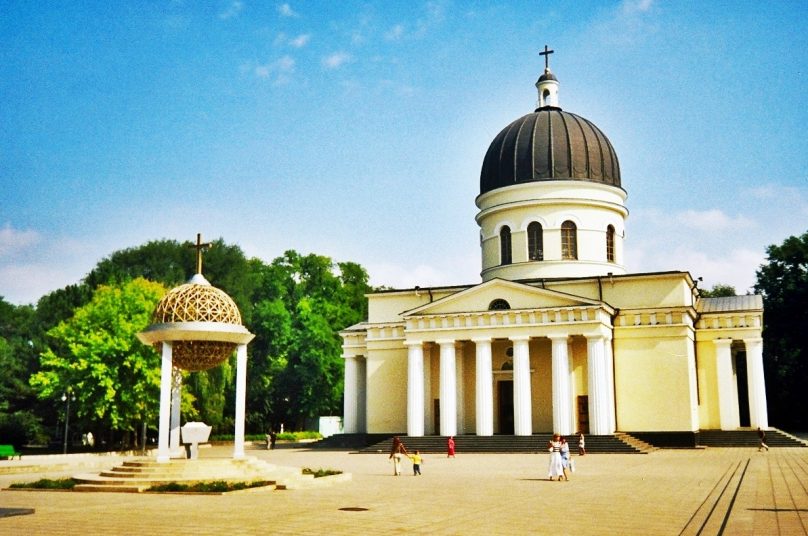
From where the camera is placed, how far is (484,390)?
41938 millimetres

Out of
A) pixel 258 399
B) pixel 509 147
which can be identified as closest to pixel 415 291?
pixel 509 147

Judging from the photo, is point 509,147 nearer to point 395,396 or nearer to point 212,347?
point 395,396

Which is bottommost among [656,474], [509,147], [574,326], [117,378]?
[656,474]

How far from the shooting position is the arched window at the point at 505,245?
4909 centimetres

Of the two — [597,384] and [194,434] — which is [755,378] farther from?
[194,434]

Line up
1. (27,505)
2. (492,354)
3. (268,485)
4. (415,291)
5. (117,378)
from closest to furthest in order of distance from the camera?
(27,505), (268,485), (117,378), (492,354), (415,291)

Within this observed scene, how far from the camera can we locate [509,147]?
49219mm

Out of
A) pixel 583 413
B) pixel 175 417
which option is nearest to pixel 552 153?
pixel 583 413

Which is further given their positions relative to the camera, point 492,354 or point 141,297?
point 492,354

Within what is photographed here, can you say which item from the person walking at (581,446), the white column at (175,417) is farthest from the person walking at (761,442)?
the white column at (175,417)

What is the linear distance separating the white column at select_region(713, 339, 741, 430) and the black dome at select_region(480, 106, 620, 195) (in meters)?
11.8

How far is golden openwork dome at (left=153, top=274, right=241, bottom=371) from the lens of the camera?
23.4 meters

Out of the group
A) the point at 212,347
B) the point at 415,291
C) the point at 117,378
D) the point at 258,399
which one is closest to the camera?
the point at 212,347

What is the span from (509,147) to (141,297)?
23.7 metres
